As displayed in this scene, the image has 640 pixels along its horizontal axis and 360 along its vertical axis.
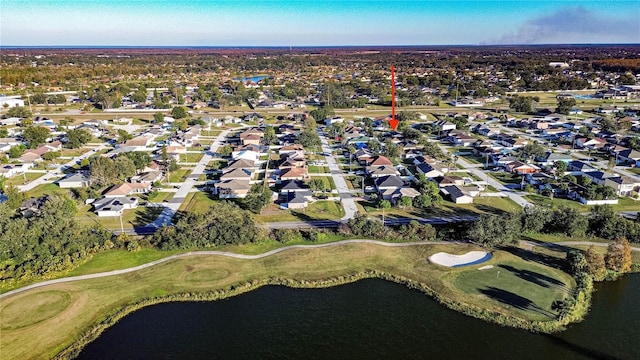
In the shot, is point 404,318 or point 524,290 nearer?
point 404,318

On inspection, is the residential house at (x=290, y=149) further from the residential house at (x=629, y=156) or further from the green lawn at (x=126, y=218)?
the residential house at (x=629, y=156)

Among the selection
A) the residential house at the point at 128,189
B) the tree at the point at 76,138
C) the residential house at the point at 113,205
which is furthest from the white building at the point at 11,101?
the residential house at the point at 113,205

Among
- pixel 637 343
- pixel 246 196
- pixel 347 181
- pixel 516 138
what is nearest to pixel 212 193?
pixel 246 196

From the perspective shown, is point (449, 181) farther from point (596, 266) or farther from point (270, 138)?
point (270, 138)

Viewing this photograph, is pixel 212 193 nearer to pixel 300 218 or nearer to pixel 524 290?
pixel 300 218

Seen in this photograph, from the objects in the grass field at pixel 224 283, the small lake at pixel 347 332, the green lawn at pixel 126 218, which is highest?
the green lawn at pixel 126 218

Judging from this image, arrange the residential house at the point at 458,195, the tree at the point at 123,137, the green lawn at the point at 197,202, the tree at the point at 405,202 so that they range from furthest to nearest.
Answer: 1. the tree at the point at 123,137
2. the residential house at the point at 458,195
3. the green lawn at the point at 197,202
4. the tree at the point at 405,202

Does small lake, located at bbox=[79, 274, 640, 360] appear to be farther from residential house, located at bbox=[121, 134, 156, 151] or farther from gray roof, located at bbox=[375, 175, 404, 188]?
residential house, located at bbox=[121, 134, 156, 151]

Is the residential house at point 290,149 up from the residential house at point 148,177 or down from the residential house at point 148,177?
up
